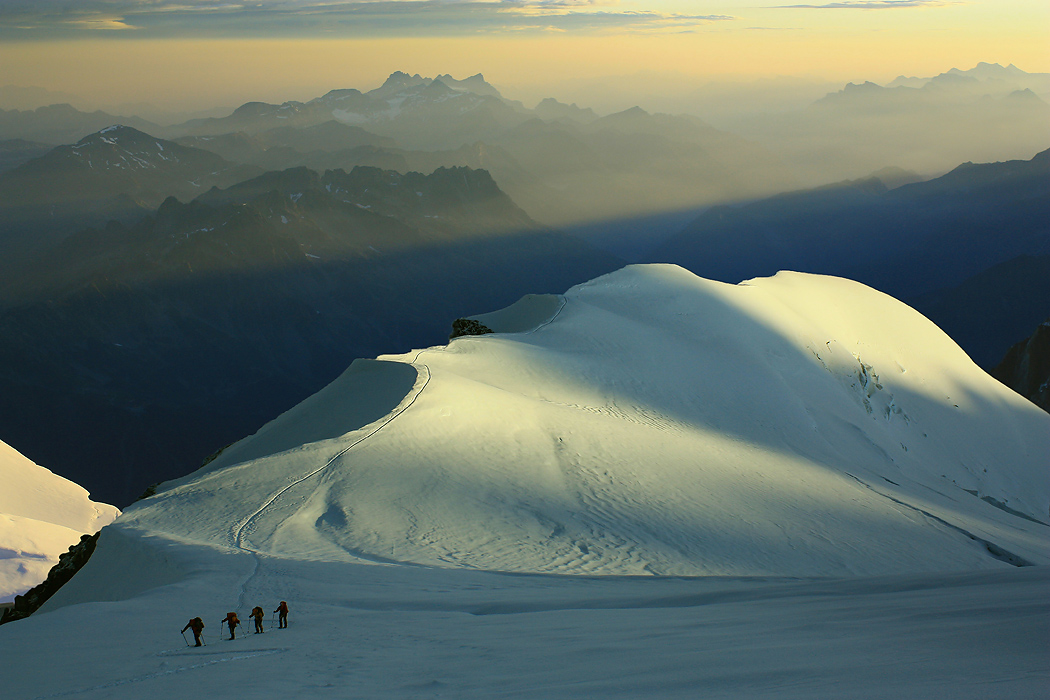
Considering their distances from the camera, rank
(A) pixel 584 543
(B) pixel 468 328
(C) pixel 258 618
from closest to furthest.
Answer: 1. (C) pixel 258 618
2. (A) pixel 584 543
3. (B) pixel 468 328

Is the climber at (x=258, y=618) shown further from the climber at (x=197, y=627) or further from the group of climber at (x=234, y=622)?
the climber at (x=197, y=627)

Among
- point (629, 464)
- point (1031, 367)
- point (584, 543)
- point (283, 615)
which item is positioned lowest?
point (584, 543)

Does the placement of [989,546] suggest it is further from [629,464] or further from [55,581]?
[55,581]

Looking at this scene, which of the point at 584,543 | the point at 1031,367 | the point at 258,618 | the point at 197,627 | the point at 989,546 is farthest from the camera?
the point at 1031,367

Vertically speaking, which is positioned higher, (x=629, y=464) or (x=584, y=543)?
(x=629, y=464)

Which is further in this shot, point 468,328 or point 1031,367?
point 1031,367

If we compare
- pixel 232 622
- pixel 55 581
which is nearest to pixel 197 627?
pixel 232 622

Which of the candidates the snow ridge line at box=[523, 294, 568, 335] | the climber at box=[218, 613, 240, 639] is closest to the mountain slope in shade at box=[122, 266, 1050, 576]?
the snow ridge line at box=[523, 294, 568, 335]
